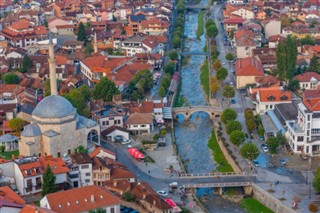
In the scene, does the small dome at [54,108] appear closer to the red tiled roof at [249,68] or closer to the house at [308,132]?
the house at [308,132]

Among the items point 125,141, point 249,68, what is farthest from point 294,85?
point 125,141

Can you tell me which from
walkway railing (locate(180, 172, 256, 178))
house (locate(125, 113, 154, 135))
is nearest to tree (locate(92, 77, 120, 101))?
house (locate(125, 113, 154, 135))

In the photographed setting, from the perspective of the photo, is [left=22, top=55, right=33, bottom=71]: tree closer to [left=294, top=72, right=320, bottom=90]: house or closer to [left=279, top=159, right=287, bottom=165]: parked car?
[left=294, top=72, right=320, bottom=90]: house

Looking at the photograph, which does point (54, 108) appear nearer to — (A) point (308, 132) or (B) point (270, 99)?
(A) point (308, 132)

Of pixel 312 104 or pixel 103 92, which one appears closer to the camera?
pixel 312 104

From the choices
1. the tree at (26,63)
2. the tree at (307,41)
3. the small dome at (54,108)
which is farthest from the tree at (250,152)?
the tree at (307,41)
